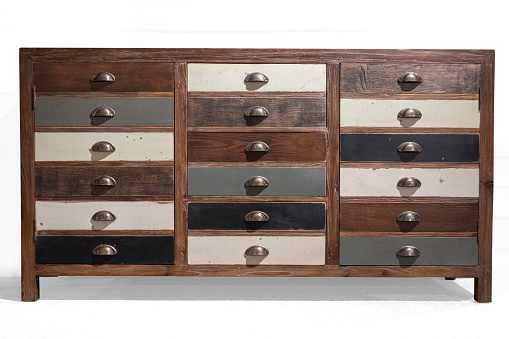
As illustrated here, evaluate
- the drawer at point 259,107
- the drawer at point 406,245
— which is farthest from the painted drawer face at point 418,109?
the drawer at point 406,245

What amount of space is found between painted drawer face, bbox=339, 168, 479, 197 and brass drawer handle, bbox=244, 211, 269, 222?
0.41 meters

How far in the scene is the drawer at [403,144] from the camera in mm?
2727

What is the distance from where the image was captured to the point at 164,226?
276 cm

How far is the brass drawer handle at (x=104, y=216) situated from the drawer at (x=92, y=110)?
0.45m

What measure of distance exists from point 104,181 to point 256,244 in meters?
0.85

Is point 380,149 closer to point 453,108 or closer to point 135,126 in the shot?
point 453,108

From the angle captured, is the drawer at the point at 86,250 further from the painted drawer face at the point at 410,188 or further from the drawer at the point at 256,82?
the painted drawer face at the point at 410,188

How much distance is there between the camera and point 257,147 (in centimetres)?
270

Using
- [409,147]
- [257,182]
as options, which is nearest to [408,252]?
[409,147]

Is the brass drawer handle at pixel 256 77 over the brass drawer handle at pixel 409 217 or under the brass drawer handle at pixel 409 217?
over

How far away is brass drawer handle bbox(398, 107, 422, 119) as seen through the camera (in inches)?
107
